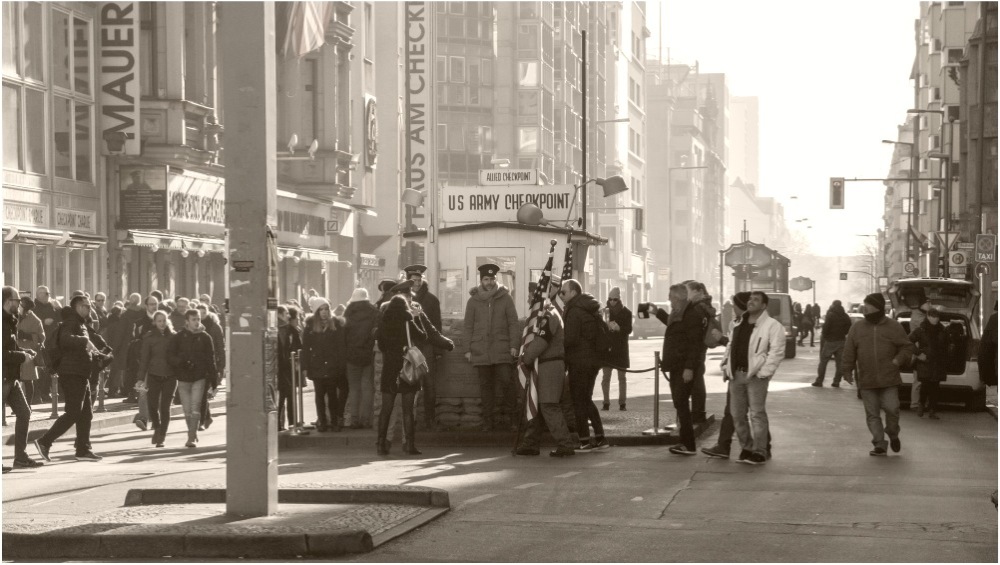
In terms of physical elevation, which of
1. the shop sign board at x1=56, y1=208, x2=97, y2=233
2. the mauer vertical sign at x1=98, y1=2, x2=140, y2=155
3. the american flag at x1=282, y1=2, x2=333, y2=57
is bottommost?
the shop sign board at x1=56, y1=208, x2=97, y2=233

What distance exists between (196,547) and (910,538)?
174 inches

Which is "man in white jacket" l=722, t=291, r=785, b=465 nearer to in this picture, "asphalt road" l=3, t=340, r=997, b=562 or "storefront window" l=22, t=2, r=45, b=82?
"asphalt road" l=3, t=340, r=997, b=562

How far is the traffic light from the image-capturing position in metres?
53.6

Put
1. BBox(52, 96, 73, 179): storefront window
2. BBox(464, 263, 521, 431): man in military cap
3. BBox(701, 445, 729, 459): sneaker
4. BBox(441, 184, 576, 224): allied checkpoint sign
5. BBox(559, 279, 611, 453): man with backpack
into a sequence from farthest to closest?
1. BBox(52, 96, 73, 179): storefront window
2. BBox(441, 184, 576, 224): allied checkpoint sign
3. BBox(464, 263, 521, 431): man in military cap
4. BBox(559, 279, 611, 453): man with backpack
5. BBox(701, 445, 729, 459): sneaker

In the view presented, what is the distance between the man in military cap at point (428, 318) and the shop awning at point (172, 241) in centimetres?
1388

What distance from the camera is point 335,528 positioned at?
8.99m

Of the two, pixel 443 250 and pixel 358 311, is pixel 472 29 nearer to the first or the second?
pixel 443 250

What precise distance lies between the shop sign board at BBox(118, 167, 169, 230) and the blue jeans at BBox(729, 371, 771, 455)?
18.5 meters

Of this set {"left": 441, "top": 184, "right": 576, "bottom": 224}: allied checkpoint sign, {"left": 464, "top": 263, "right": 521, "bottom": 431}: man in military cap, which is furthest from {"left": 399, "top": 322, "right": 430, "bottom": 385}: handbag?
{"left": 441, "top": 184, "right": 576, "bottom": 224}: allied checkpoint sign

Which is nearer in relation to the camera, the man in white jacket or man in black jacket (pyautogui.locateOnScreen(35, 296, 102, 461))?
the man in white jacket

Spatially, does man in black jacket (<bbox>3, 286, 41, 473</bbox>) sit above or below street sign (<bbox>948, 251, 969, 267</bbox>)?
below

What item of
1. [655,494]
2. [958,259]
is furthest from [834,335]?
[655,494]

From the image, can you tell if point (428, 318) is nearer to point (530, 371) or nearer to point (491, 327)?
point (491, 327)

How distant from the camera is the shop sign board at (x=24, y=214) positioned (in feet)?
84.9
